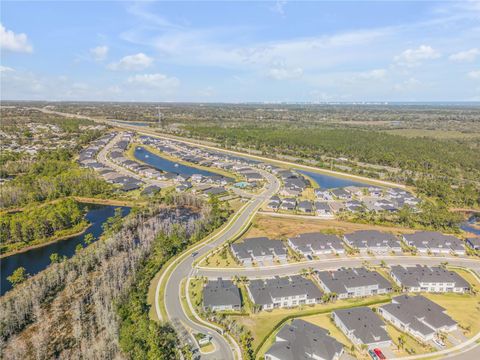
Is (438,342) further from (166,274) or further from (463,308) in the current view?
(166,274)

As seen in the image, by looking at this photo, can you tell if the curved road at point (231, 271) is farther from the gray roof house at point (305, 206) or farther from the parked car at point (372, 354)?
the gray roof house at point (305, 206)

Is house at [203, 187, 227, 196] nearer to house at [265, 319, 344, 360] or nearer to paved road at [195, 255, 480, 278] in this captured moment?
paved road at [195, 255, 480, 278]

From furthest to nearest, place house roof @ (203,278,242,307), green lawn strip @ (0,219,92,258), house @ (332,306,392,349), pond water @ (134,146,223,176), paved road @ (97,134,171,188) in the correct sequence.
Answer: pond water @ (134,146,223,176) → paved road @ (97,134,171,188) → green lawn strip @ (0,219,92,258) → house roof @ (203,278,242,307) → house @ (332,306,392,349)

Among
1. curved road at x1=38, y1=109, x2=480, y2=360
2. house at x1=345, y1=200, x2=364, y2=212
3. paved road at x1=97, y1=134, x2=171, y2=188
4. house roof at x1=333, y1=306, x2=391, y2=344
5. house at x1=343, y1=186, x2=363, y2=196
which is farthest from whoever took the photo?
paved road at x1=97, y1=134, x2=171, y2=188

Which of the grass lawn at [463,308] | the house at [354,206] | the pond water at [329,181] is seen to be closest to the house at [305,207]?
the house at [354,206]

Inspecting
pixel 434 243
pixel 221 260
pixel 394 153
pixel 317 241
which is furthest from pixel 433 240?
pixel 394 153

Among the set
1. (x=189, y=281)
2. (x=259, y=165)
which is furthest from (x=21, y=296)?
(x=259, y=165)

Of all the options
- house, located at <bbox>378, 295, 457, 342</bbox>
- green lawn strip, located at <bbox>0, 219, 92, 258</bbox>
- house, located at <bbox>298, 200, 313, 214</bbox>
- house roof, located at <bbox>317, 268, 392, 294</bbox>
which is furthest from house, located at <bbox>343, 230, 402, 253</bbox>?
green lawn strip, located at <bbox>0, 219, 92, 258</bbox>
